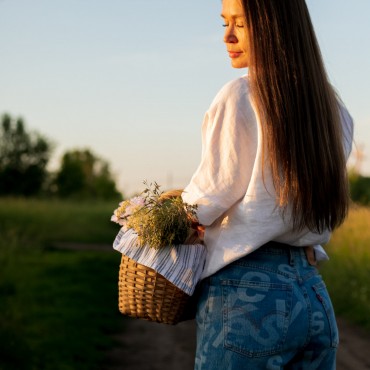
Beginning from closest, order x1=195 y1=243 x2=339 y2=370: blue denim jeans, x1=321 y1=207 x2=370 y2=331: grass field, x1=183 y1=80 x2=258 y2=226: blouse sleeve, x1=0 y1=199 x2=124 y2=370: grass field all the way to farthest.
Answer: x1=195 y1=243 x2=339 y2=370: blue denim jeans → x1=183 y1=80 x2=258 y2=226: blouse sleeve → x1=0 y1=199 x2=124 y2=370: grass field → x1=321 y1=207 x2=370 y2=331: grass field

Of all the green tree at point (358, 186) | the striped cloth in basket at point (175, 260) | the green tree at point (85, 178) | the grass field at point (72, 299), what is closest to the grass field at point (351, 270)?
the grass field at point (72, 299)

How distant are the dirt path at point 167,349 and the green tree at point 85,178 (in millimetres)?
54641

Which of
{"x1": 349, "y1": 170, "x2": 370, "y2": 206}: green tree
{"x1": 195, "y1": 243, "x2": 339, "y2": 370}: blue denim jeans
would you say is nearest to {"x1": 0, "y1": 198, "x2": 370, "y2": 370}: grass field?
{"x1": 195, "y1": 243, "x2": 339, "y2": 370}: blue denim jeans

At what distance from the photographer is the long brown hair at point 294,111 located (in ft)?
7.30

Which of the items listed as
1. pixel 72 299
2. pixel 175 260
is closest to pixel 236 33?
pixel 175 260

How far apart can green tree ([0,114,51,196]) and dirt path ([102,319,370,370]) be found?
5662 cm

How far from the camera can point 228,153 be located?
2268 mm

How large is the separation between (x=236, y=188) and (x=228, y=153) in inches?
4.2

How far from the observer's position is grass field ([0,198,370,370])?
21.6 ft

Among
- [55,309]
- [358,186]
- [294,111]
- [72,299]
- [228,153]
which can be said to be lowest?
[358,186]

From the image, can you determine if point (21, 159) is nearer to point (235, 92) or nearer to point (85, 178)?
point (85, 178)

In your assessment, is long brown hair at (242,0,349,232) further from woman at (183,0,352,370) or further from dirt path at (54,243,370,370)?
dirt path at (54,243,370,370)

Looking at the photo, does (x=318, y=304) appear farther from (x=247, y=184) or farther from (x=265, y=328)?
(x=247, y=184)

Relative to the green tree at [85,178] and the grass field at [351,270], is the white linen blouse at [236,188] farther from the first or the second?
the green tree at [85,178]
